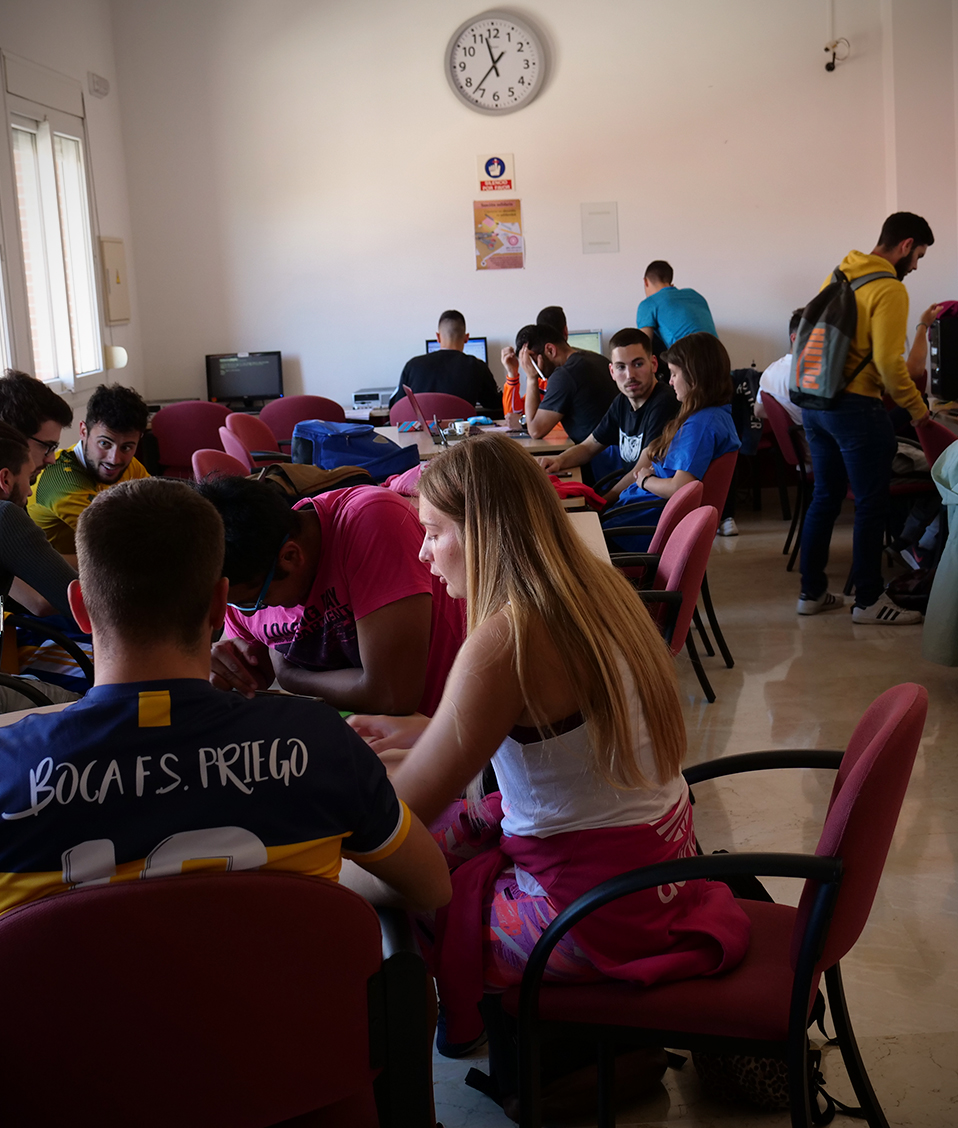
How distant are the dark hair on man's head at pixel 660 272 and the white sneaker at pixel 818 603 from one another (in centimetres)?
309

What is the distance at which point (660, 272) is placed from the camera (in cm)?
691

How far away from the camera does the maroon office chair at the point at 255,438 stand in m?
5.05

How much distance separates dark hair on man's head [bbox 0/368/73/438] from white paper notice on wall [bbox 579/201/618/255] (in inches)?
195

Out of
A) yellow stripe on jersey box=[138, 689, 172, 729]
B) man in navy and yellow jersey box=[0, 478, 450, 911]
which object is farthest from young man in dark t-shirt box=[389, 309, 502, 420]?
yellow stripe on jersey box=[138, 689, 172, 729]

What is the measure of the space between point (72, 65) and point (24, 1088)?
6.90 meters

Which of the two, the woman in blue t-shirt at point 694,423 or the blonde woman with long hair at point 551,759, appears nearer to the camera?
the blonde woman with long hair at point 551,759

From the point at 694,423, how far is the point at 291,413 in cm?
285

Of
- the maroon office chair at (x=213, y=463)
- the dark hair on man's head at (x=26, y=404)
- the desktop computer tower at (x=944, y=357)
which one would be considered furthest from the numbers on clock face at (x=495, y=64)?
the dark hair on man's head at (x=26, y=404)

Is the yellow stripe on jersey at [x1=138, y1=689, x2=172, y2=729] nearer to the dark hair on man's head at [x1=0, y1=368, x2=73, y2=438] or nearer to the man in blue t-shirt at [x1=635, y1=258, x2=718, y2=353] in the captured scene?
the dark hair on man's head at [x1=0, y1=368, x2=73, y2=438]

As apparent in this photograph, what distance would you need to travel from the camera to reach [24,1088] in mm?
935

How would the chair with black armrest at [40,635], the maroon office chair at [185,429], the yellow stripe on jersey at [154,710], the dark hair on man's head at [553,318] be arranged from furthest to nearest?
the maroon office chair at [185,429]
the dark hair on man's head at [553,318]
the chair with black armrest at [40,635]
the yellow stripe on jersey at [154,710]

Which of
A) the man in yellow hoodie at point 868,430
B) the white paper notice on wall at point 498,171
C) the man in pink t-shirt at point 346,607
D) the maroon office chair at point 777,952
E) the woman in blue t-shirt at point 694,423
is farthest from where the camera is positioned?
the white paper notice on wall at point 498,171

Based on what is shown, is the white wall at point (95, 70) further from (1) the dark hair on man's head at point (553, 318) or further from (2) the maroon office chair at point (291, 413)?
(1) the dark hair on man's head at point (553, 318)

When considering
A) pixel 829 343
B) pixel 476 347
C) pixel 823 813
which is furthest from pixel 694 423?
pixel 476 347
